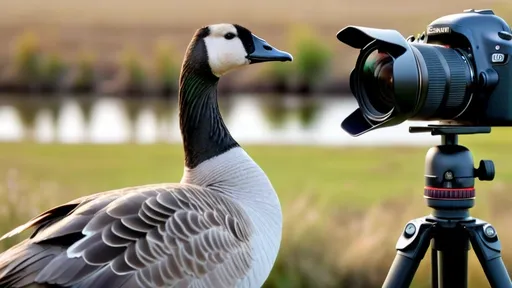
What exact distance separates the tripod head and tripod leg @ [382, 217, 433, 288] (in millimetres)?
48

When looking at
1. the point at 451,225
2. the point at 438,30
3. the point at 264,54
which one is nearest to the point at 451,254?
the point at 451,225

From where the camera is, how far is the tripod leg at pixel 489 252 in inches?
55.2

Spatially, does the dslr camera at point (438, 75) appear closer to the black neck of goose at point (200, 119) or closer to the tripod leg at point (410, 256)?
the tripod leg at point (410, 256)

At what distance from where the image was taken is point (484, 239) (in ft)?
4.70

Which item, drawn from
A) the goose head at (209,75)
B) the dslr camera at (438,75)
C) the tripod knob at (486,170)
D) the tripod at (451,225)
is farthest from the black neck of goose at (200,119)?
the tripod knob at (486,170)

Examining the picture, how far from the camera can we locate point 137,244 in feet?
4.26

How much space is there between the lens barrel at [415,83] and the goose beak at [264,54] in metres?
0.21

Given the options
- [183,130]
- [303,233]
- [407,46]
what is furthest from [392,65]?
[303,233]

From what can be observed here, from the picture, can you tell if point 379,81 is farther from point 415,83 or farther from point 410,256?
point 410,256

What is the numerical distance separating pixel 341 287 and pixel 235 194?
947mm

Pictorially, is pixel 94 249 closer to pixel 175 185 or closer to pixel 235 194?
pixel 175 185

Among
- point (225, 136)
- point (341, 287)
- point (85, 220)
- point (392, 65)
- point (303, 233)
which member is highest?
point (392, 65)

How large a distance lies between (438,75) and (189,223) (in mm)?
570

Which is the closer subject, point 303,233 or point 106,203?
point 106,203
